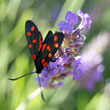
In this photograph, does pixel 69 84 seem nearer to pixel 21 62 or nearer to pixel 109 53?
pixel 21 62

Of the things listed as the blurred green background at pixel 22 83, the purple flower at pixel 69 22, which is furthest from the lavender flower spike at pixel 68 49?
the blurred green background at pixel 22 83

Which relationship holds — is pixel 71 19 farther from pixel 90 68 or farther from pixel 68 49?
pixel 90 68

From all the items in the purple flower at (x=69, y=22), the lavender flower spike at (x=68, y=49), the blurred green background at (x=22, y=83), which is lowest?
the blurred green background at (x=22, y=83)

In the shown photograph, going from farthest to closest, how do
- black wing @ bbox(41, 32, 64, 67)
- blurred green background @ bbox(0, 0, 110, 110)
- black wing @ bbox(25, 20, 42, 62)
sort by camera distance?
1. blurred green background @ bbox(0, 0, 110, 110)
2. black wing @ bbox(25, 20, 42, 62)
3. black wing @ bbox(41, 32, 64, 67)

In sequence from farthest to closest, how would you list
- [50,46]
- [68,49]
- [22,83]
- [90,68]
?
[90,68]
[22,83]
[68,49]
[50,46]

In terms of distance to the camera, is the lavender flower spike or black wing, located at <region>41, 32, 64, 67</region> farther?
the lavender flower spike

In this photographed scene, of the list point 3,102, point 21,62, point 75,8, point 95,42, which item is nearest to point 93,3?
point 95,42

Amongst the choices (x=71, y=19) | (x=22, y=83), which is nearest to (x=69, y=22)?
(x=71, y=19)

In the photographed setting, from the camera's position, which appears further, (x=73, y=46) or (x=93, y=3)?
(x=93, y=3)

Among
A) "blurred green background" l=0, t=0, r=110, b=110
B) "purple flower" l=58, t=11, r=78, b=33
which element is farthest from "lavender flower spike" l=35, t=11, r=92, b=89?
"blurred green background" l=0, t=0, r=110, b=110

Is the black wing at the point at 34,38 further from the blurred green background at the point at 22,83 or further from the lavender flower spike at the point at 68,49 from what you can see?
the blurred green background at the point at 22,83

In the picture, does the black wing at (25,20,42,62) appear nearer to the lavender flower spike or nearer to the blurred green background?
the lavender flower spike
